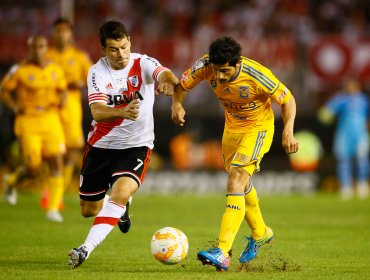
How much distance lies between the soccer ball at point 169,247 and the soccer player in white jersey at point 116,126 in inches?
17.1

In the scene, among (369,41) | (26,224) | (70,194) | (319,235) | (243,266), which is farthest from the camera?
(369,41)

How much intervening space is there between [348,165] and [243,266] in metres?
12.2

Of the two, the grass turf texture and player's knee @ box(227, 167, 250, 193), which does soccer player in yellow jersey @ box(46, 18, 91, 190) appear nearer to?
the grass turf texture

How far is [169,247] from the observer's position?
7941mm

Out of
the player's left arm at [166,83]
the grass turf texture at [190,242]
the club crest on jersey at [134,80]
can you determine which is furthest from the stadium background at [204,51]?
the player's left arm at [166,83]

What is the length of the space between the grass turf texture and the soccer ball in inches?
5.2

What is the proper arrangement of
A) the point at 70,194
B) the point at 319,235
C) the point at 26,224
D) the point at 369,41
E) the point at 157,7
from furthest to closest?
the point at 157,7 → the point at 369,41 → the point at 70,194 → the point at 26,224 → the point at 319,235

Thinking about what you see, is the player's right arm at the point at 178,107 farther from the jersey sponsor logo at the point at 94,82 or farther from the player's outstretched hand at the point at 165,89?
the jersey sponsor logo at the point at 94,82

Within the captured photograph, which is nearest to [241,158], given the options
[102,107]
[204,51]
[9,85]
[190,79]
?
[190,79]

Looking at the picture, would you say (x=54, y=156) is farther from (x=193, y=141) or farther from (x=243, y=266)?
(x=193, y=141)

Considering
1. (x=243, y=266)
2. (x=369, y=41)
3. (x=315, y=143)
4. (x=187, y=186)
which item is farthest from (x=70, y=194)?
(x=243, y=266)

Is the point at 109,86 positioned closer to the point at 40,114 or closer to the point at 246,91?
the point at 246,91

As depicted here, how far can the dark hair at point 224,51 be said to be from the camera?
304 inches

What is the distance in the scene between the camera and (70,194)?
19.0 meters
